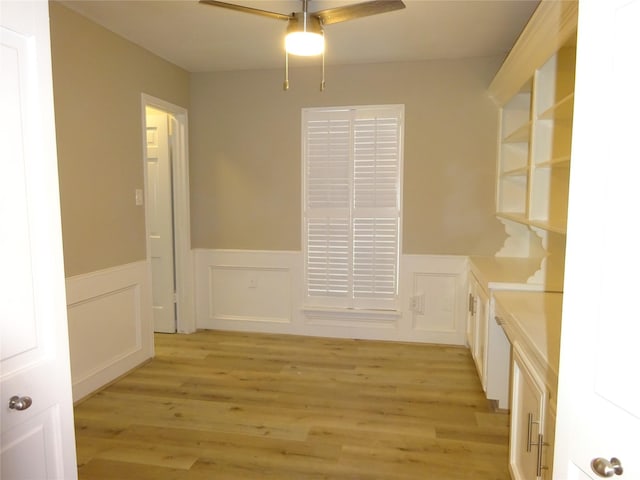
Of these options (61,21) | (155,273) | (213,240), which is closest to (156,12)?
(61,21)

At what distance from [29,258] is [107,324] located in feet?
8.02

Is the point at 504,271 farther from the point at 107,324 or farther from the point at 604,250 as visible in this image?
the point at 107,324

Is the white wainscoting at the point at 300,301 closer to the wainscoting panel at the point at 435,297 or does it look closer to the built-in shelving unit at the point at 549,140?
→ the wainscoting panel at the point at 435,297

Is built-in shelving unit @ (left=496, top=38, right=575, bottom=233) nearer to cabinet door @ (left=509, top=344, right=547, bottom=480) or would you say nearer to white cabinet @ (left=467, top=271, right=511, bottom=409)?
white cabinet @ (left=467, top=271, right=511, bottom=409)

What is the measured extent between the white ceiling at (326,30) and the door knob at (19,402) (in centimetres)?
255

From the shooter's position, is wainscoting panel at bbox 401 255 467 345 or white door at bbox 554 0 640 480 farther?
wainscoting panel at bbox 401 255 467 345

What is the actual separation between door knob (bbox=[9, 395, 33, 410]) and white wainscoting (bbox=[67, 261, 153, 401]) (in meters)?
2.03

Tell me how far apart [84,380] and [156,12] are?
258cm

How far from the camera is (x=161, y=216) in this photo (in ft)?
14.6

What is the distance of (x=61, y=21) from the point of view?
111 inches

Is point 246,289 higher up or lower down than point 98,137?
lower down

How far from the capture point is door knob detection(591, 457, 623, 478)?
2.94 ft

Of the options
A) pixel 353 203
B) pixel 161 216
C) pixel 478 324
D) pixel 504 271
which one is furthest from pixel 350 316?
pixel 161 216

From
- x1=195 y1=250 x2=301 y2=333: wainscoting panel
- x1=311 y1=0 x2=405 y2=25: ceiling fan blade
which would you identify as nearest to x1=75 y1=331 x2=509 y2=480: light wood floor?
x1=195 y1=250 x2=301 y2=333: wainscoting panel
